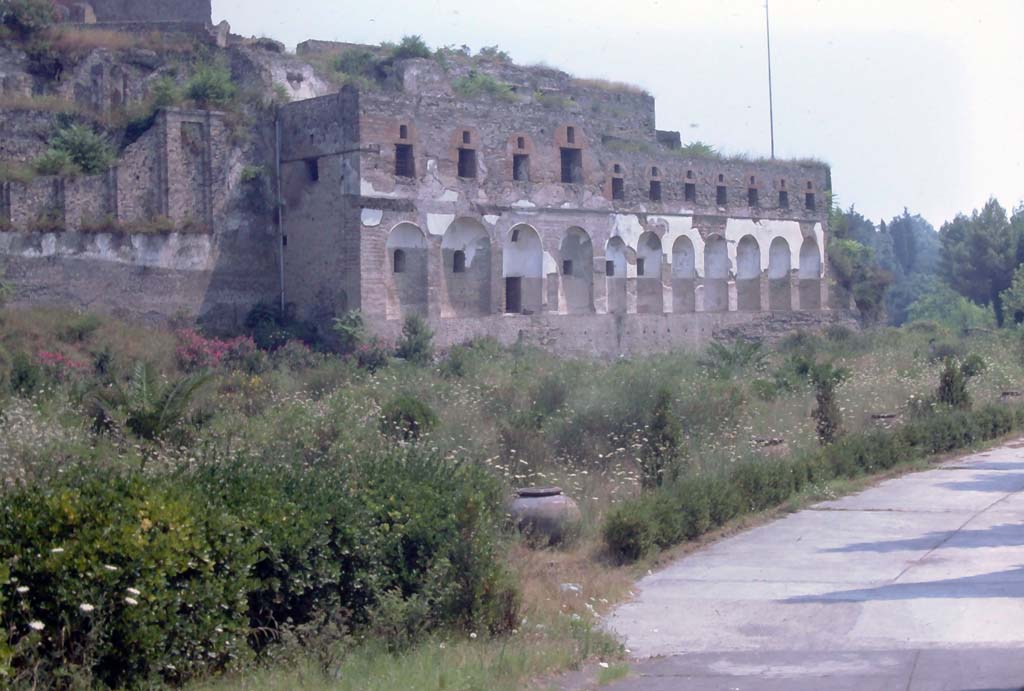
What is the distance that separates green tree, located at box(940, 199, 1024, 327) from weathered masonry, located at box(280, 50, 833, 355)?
16793mm

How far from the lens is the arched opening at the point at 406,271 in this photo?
103 feet

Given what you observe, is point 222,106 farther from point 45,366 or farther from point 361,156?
point 45,366

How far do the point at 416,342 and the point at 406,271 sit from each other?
8.73ft

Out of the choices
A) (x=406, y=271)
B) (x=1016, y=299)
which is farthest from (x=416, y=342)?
(x=1016, y=299)

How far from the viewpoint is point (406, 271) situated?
104 feet

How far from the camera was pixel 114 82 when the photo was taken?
3253 centimetres

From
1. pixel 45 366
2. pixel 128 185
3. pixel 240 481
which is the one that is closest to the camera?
pixel 240 481

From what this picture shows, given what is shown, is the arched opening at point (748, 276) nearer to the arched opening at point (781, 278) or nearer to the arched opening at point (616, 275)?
the arched opening at point (781, 278)

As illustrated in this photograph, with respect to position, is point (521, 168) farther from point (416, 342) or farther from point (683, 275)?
point (683, 275)

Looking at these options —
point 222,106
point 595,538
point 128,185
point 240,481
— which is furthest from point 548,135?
point 240,481

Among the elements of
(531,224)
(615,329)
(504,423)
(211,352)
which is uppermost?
(531,224)

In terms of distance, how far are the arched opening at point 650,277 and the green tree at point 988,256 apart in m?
23.0

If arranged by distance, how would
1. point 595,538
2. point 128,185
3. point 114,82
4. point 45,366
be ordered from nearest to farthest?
point 595,538 < point 45,366 < point 128,185 < point 114,82

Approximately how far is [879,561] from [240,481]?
5837mm
